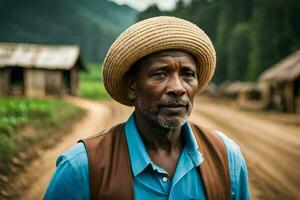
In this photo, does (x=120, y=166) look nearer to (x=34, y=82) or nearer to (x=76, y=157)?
(x=76, y=157)

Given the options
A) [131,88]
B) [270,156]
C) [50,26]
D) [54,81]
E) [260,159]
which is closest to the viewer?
[131,88]

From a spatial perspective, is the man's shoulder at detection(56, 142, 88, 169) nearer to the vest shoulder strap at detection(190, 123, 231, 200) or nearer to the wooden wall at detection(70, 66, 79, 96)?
the vest shoulder strap at detection(190, 123, 231, 200)

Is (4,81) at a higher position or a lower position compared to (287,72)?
higher

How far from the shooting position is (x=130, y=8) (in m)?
165

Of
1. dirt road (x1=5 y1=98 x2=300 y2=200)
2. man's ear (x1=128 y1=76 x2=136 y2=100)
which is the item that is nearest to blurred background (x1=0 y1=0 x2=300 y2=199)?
dirt road (x1=5 y1=98 x2=300 y2=200)

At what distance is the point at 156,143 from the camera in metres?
2.19

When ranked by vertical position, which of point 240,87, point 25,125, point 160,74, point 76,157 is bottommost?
point 25,125

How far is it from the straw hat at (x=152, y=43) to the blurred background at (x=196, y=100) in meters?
4.13

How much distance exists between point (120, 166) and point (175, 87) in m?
0.54

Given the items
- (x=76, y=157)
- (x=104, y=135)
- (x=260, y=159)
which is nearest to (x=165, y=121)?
(x=104, y=135)

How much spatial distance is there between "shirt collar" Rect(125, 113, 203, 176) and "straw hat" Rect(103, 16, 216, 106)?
34cm

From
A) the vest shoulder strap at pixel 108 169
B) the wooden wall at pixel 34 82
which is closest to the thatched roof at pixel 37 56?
the wooden wall at pixel 34 82

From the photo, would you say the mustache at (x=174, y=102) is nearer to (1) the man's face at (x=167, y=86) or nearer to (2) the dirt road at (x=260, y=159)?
(1) the man's face at (x=167, y=86)

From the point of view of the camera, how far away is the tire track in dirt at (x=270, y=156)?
636 centimetres
